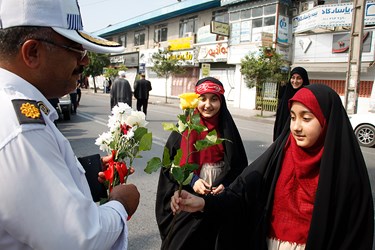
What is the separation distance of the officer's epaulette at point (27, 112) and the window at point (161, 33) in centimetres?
2663

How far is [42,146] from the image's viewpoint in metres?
0.81

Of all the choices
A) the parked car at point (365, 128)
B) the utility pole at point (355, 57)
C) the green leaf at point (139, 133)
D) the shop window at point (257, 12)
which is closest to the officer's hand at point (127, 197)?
the green leaf at point (139, 133)

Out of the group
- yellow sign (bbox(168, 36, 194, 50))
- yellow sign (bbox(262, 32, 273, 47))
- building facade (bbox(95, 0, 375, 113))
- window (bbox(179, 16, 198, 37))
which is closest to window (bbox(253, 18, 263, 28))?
building facade (bbox(95, 0, 375, 113))

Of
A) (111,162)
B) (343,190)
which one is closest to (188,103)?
(111,162)

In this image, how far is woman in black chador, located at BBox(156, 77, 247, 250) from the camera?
234cm

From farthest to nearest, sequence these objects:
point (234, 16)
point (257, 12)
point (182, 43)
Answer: point (182, 43) < point (234, 16) < point (257, 12)

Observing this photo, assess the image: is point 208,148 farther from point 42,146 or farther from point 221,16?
point 221,16

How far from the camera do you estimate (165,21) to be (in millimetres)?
26203

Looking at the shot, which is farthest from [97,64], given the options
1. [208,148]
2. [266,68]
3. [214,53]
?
[208,148]

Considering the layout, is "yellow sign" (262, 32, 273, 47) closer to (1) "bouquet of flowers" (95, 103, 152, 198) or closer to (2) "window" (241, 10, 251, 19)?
(2) "window" (241, 10, 251, 19)

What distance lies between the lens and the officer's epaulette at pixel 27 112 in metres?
0.82

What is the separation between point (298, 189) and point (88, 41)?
1316 mm

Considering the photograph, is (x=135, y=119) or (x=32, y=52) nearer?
(x=32, y=52)

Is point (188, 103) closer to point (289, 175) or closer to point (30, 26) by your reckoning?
point (289, 175)
